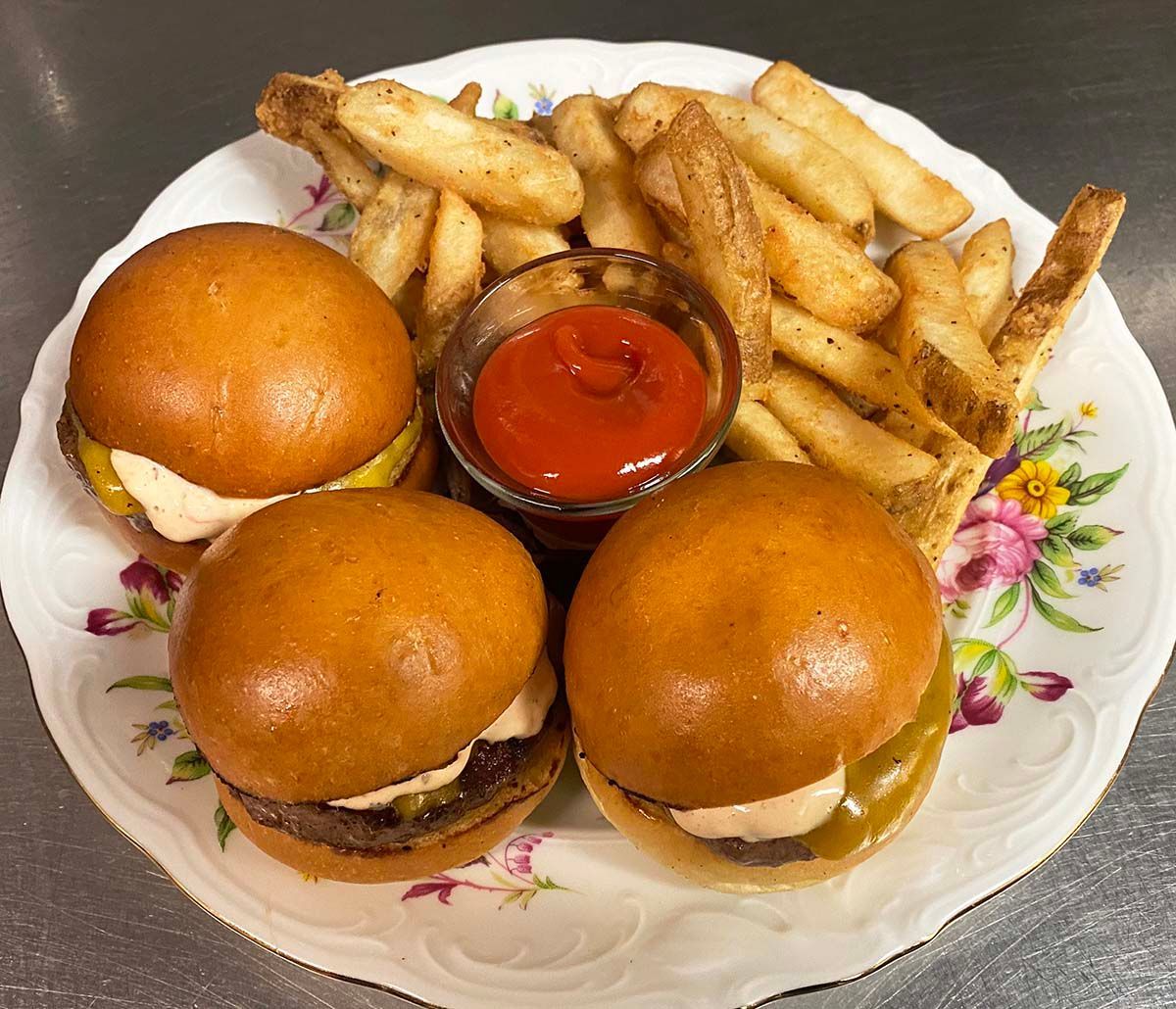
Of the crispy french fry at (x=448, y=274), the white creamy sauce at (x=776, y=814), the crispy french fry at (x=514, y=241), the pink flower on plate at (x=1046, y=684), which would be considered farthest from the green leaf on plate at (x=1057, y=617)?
Answer: the crispy french fry at (x=448, y=274)

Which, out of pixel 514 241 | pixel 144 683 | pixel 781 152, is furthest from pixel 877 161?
pixel 144 683

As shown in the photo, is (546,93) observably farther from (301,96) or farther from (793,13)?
(793,13)

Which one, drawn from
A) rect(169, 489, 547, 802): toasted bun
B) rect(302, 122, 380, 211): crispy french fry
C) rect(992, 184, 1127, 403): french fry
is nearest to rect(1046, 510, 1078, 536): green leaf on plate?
rect(992, 184, 1127, 403): french fry

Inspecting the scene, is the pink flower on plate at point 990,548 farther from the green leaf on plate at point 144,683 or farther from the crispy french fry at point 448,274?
the green leaf on plate at point 144,683

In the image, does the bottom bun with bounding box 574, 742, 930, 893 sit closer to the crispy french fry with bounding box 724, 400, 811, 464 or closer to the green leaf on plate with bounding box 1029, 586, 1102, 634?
the green leaf on plate with bounding box 1029, 586, 1102, 634

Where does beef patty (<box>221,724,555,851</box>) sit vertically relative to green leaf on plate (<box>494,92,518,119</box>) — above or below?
below

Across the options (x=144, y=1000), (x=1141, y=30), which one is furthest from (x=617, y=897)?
(x=1141, y=30)
